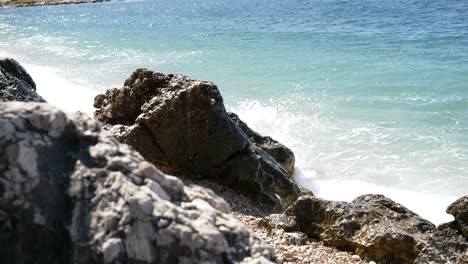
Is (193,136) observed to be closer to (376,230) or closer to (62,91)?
(376,230)

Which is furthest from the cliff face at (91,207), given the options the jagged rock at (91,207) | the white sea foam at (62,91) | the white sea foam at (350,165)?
the white sea foam at (62,91)

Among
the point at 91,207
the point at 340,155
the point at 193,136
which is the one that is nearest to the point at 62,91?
the point at 340,155

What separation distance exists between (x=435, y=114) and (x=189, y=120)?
48.3 feet

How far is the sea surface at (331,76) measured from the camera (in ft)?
52.0

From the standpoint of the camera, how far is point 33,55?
3678 centimetres

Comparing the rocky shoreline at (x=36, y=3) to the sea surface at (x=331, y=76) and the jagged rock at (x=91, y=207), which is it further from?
the jagged rock at (x=91, y=207)

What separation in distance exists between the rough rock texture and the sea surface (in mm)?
4510

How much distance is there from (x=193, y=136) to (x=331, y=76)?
2022cm

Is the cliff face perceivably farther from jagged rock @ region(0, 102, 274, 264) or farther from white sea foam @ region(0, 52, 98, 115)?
white sea foam @ region(0, 52, 98, 115)

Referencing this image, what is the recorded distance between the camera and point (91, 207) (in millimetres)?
2920

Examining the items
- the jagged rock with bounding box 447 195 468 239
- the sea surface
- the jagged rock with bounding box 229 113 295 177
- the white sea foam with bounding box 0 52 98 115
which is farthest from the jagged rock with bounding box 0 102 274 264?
the white sea foam with bounding box 0 52 98 115

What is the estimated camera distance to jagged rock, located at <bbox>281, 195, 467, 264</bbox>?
762 cm

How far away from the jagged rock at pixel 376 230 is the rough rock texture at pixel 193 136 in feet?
6.21

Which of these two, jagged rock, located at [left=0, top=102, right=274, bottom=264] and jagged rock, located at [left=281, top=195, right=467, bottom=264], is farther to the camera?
jagged rock, located at [left=281, top=195, right=467, bottom=264]
